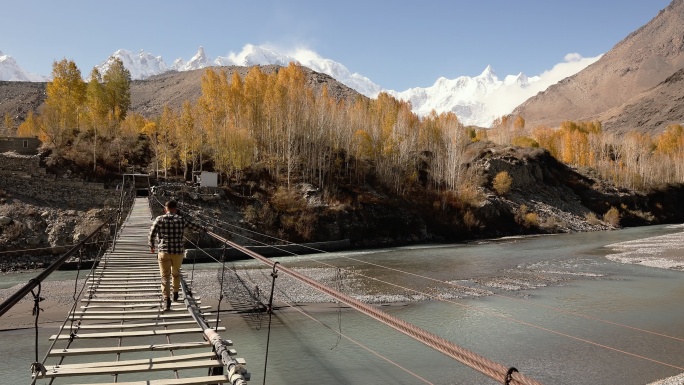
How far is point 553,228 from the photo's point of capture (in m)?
55.0

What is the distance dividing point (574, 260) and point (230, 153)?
1205 inches

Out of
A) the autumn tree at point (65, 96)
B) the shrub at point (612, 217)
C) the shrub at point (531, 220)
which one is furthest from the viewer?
the shrub at point (612, 217)

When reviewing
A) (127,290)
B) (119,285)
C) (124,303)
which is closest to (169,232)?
(124,303)

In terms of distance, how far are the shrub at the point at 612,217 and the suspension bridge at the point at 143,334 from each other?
62.9 meters

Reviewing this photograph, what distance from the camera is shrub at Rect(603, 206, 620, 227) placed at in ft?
204

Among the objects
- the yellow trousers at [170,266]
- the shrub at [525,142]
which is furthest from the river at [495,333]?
the shrub at [525,142]

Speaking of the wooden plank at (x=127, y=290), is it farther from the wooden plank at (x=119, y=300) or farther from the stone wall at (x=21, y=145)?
the stone wall at (x=21, y=145)

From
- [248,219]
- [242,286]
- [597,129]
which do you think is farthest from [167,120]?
[597,129]

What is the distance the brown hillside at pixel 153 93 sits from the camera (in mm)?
119500

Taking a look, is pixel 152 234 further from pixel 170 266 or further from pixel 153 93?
pixel 153 93

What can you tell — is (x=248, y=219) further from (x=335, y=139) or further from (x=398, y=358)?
(x=398, y=358)

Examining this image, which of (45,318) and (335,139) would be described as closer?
(45,318)

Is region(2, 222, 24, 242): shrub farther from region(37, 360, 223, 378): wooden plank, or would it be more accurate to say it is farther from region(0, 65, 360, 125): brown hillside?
region(0, 65, 360, 125): brown hillside

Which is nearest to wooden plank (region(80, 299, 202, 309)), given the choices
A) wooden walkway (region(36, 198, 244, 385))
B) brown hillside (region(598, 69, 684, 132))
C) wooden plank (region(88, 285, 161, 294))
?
wooden walkway (region(36, 198, 244, 385))
